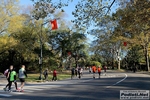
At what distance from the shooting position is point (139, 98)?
34.6 feet

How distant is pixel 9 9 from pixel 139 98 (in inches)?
1255

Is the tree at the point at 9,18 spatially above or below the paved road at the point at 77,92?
above

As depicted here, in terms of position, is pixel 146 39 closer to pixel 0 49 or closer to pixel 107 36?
pixel 107 36

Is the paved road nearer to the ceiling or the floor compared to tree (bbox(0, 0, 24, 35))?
nearer to the floor

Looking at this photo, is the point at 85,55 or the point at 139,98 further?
the point at 85,55

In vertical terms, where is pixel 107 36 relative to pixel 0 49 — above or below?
above

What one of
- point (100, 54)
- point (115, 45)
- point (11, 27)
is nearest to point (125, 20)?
point (11, 27)

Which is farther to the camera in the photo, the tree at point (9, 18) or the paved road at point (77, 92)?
the tree at point (9, 18)

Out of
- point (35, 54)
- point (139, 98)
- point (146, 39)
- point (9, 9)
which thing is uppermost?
point (9, 9)

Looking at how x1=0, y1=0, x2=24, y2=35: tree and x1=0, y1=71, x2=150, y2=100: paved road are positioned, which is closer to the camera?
x1=0, y1=71, x2=150, y2=100: paved road

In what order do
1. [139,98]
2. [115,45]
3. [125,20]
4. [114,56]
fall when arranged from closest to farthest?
1. [139,98]
2. [125,20]
3. [115,45]
4. [114,56]

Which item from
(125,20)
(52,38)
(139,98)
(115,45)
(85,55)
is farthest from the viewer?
(115,45)

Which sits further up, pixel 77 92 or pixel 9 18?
pixel 9 18

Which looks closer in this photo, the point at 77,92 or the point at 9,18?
the point at 77,92
